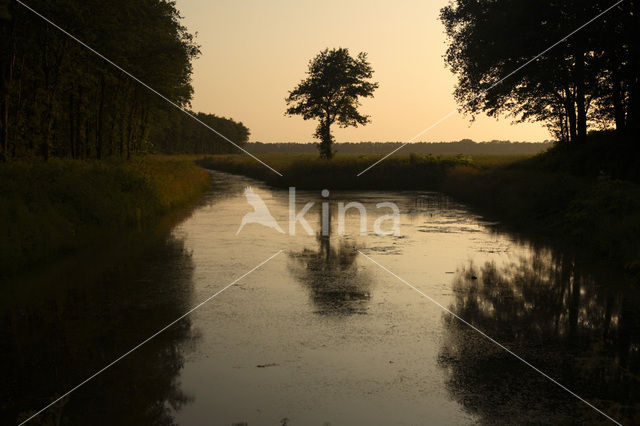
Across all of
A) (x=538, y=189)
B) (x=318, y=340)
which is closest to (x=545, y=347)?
(x=318, y=340)

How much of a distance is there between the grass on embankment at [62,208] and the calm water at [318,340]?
0.83 metres

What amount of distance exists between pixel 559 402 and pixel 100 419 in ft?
14.4

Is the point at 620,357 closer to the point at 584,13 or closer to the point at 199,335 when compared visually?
the point at 199,335

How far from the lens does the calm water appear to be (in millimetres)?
5438

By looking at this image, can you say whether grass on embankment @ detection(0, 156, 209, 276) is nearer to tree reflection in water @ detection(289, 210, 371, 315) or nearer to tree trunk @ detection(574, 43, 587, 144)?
tree reflection in water @ detection(289, 210, 371, 315)

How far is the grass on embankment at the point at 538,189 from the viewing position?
14414 millimetres

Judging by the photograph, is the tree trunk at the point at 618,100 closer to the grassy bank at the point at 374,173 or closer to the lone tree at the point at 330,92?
the grassy bank at the point at 374,173

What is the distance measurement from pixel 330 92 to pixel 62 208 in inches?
1660

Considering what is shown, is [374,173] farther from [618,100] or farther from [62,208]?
[62,208]

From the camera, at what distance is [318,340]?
293 inches

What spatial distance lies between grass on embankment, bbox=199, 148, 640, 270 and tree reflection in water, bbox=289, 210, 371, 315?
595 cm

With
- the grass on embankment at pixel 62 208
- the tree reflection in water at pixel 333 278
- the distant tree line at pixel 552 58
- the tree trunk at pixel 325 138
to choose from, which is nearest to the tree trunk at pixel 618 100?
the distant tree line at pixel 552 58

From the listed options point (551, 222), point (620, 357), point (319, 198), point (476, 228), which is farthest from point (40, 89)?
point (620, 357)

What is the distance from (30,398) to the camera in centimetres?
556
